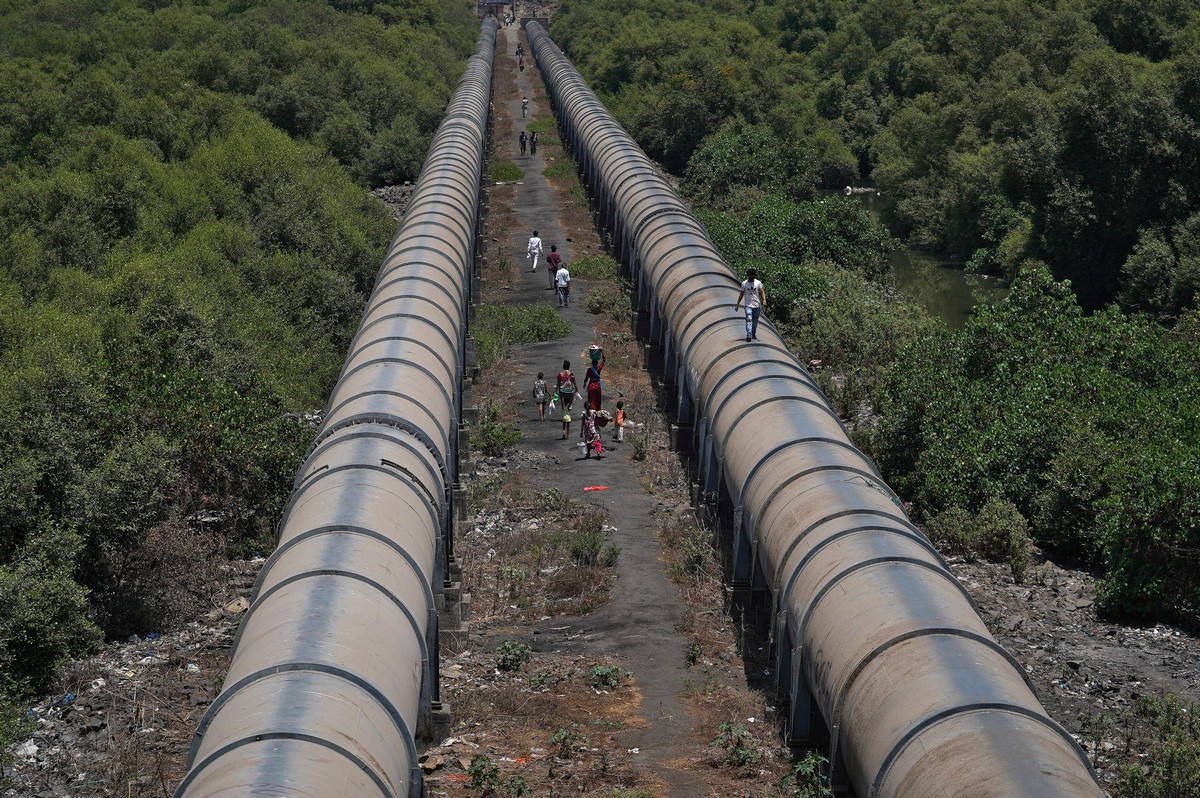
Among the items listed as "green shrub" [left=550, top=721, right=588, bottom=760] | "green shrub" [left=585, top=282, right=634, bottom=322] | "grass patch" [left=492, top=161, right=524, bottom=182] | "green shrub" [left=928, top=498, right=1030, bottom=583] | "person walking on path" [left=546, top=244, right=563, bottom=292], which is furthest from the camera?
"grass patch" [left=492, top=161, right=524, bottom=182]

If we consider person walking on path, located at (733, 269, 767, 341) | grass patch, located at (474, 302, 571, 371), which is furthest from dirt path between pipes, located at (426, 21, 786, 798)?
person walking on path, located at (733, 269, 767, 341)

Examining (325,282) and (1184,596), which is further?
(325,282)

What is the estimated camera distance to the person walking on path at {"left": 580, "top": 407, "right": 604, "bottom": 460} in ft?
70.3

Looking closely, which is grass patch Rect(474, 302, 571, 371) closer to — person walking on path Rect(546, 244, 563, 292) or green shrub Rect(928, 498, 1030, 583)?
person walking on path Rect(546, 244, 563, 292)

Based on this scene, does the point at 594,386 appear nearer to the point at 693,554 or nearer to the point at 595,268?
the point at 693,554

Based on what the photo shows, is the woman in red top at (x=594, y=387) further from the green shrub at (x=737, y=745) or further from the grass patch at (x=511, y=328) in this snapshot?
the green shrub at (x=737, y=745)

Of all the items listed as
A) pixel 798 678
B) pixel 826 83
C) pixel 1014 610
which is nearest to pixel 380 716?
pixel 798 678

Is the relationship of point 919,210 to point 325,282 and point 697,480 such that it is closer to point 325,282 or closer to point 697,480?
point 325,282

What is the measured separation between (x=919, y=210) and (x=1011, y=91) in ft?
19.2

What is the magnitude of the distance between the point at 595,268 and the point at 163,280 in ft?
42.4

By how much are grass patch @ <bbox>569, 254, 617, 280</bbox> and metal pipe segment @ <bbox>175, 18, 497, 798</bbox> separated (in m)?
16.4

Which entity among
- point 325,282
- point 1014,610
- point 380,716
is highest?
point 380,716

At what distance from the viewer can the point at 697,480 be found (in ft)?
62.7

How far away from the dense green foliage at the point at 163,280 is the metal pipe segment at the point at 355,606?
3.56 m
